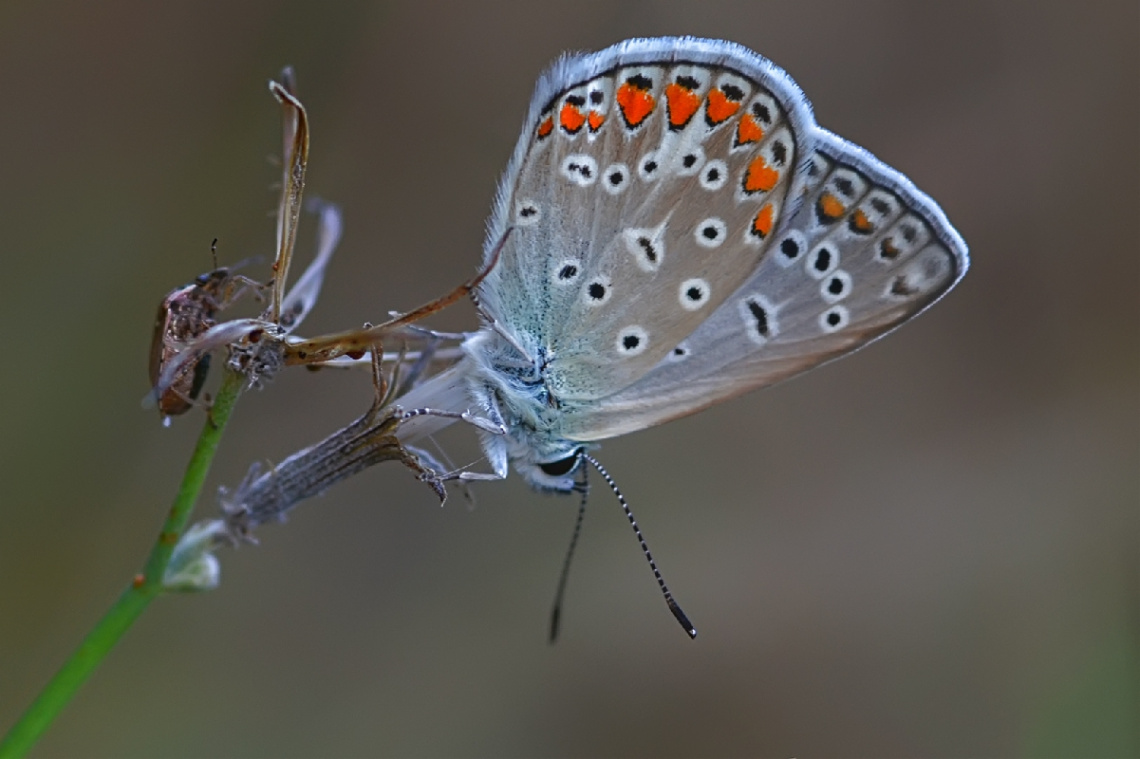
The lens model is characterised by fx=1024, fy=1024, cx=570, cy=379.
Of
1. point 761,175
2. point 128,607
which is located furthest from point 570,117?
point 128,607

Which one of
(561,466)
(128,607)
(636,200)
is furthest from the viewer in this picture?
(561,466)

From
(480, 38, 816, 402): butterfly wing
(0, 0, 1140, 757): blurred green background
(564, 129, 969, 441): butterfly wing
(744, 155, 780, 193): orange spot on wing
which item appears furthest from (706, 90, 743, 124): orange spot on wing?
(0, 0, 1140, 757): blurred green background

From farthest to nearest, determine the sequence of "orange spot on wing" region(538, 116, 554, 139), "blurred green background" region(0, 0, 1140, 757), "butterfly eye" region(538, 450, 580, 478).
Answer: "blurred green background" region(0, 0, 1140, 757), "butterfly eye" region(538, 450, 580, 478), "orange spot on wing" region(538, 116, 554, 139)

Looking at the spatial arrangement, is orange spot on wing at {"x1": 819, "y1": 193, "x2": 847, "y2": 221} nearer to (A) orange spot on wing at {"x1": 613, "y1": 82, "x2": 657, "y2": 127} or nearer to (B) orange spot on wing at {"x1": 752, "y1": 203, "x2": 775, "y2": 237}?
(B) orange spot on wing at {"x1": 752, "y1": 203, "x2": 775, "y2": 237}

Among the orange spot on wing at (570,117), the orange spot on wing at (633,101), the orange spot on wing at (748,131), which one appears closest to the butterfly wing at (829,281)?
the orange spot on wing at (748,131)

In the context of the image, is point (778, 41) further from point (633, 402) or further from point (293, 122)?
point (293, 122)

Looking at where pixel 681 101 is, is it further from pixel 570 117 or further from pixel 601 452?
pixel 601 452

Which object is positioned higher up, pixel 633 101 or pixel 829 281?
pixel 633 101

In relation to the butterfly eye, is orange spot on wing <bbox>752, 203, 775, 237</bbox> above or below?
above
